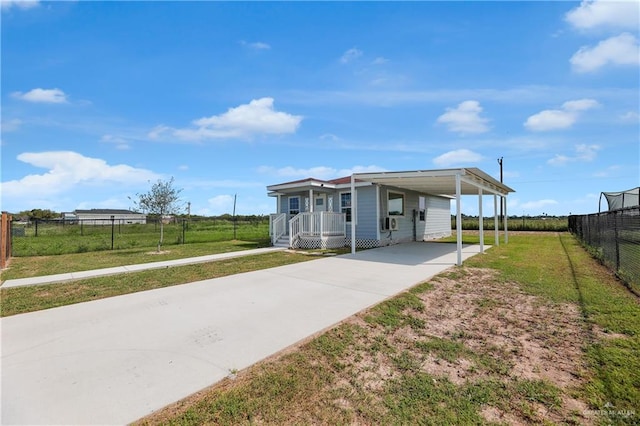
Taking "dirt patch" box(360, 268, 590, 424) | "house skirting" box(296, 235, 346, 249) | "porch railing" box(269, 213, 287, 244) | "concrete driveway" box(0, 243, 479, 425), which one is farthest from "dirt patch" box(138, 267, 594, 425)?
"porch railing" box(269, 213, 287, 244)

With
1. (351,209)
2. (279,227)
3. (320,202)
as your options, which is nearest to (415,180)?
(351,209)

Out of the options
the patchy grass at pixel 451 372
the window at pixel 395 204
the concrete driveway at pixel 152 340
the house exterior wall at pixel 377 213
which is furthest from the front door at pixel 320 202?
the patchy grass at pixel 451 372

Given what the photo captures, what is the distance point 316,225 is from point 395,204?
4282mm

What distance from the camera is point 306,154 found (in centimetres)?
1870

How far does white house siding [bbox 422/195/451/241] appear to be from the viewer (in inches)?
691

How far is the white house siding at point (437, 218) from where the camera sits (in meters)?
17.5

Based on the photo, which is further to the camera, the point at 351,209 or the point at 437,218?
the point at 437,218

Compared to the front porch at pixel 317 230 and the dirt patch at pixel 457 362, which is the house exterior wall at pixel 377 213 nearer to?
the front porch at pixel 317 230

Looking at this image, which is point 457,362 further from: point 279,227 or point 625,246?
point 279,227

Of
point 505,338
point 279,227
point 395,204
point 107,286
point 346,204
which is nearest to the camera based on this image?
point 505,338

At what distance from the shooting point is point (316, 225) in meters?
12.7

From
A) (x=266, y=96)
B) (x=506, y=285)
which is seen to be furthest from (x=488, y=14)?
(x=266, y=96)

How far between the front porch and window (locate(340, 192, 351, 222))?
309 millimetres

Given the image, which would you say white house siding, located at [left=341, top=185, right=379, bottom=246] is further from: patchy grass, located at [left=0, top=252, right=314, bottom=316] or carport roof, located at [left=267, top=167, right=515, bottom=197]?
patchy grass, located at [left=0, top=252, right=314, bottom=316]
